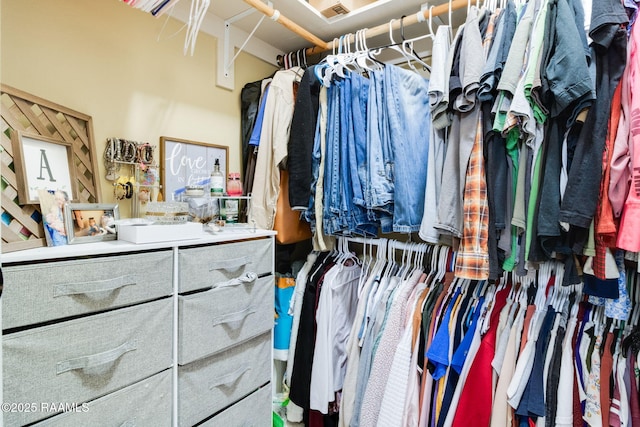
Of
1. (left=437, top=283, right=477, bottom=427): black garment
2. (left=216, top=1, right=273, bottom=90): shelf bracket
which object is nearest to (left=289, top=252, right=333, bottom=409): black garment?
(left=437, top=283, right=477, bottom=427): black garment

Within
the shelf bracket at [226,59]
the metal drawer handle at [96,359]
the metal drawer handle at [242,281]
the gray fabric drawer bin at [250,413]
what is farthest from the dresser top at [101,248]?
the shelf bracket at [226,59]

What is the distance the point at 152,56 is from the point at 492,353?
1.67m

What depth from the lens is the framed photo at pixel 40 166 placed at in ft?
2.87

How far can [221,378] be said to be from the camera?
114 centimetres

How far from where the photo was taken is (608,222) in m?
0.84

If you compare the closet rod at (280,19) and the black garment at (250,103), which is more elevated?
the closet rod at (280,19)

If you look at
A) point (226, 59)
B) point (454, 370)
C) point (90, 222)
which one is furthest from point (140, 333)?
point (226, 59)

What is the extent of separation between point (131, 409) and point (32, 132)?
0.83 meters

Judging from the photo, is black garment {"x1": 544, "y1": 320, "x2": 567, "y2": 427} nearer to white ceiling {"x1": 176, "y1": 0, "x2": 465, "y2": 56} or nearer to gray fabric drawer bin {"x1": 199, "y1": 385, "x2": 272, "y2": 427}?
gray fabric drawer bin {"x1": 199, "y1": 385, "x2": 272, "y2": 427}

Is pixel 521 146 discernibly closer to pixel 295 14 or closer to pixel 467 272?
pixel 467 272

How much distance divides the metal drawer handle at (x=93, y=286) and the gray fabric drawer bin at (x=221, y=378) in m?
0.35

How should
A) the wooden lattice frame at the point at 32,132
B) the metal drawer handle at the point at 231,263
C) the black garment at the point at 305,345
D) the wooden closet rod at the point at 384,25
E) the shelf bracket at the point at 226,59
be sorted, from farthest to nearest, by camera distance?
1. the shelf bracket at the point at 226,59
2. the black garment at the point at 305,345
3. the wooden closet rod at the point at 384,25
4. the metal drawer handle at the point at 231,263
5. the wooden lattice frame at the point at 32,132

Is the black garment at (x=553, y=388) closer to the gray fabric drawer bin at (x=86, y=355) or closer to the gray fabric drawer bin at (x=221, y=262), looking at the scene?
the gray fabric drawer bin at (x=221, y=262)

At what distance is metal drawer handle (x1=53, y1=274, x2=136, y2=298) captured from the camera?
31.0 inches
